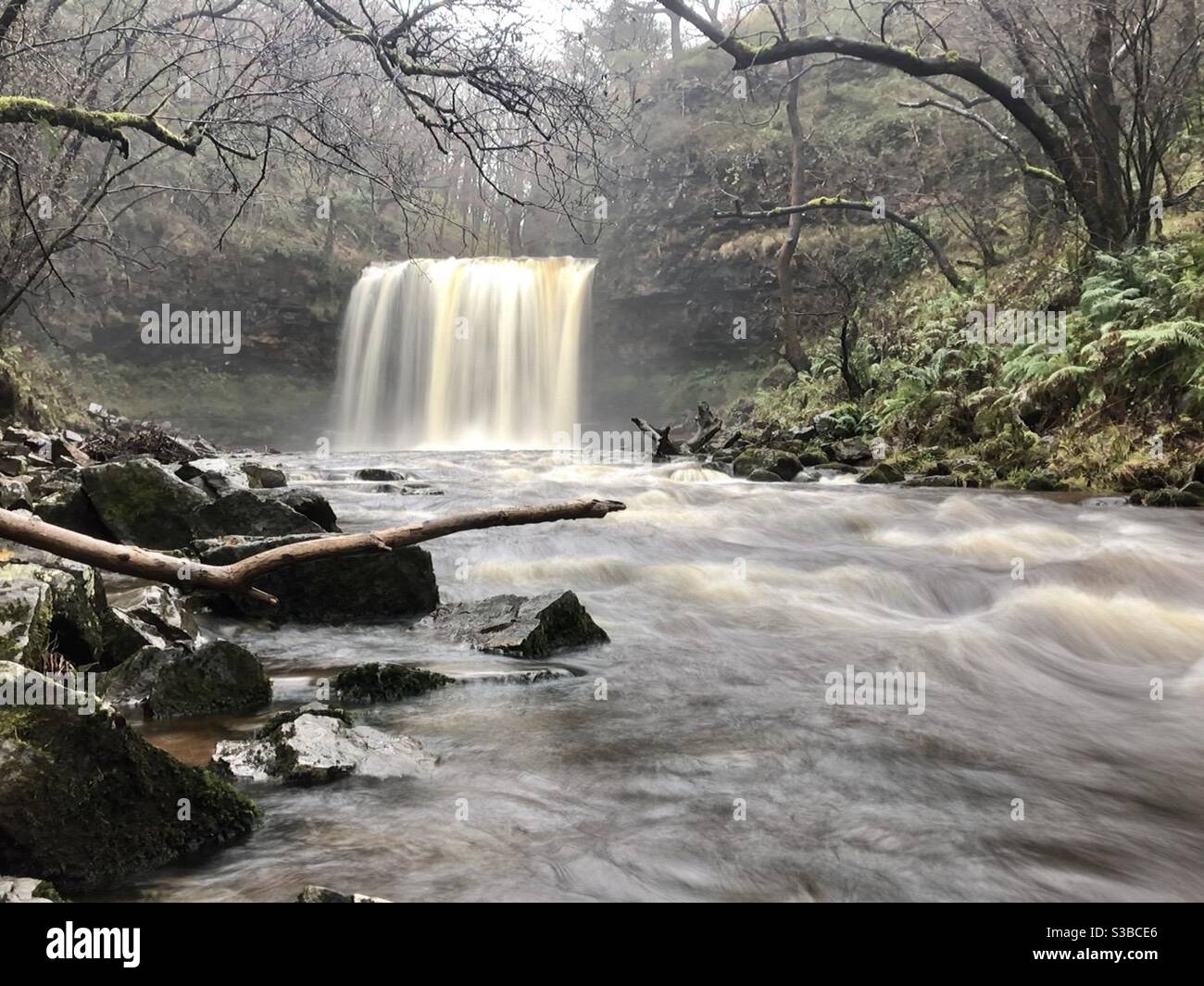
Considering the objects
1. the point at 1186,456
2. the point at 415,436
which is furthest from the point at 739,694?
the point at 415,436

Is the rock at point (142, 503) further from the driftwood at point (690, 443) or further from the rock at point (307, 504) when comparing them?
the driftwood at point (690, 443)

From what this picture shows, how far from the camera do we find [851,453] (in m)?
14.2

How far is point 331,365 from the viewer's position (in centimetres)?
3123

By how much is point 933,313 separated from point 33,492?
53.2 feet

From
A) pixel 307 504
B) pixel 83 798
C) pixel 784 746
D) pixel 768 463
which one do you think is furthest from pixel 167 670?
pixel 768 463

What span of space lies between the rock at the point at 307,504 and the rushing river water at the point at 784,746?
1.03 meters

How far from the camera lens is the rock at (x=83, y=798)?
2100mm

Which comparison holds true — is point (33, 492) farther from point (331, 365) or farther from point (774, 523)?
point (331, 365)

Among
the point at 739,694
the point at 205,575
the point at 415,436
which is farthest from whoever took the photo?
the point at 415,436

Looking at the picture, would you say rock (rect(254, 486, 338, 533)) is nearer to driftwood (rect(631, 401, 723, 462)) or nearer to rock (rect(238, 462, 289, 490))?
rock (rect(238, 462, 289, 490))

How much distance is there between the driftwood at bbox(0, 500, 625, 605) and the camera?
8.52 feet

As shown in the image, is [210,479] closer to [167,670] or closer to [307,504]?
[307,504]

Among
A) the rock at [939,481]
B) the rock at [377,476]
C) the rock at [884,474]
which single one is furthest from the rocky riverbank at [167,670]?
the rock at [884,474]

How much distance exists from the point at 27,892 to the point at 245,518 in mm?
4784
